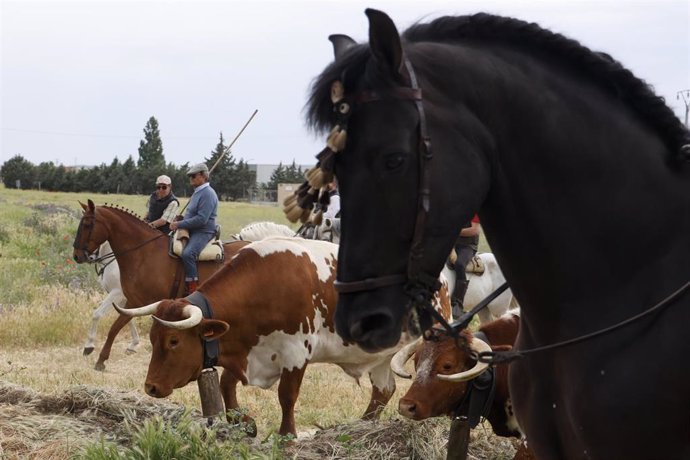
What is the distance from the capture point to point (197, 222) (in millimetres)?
11930

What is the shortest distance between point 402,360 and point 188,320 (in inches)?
85.9

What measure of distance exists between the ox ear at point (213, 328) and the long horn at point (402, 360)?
6.43ft

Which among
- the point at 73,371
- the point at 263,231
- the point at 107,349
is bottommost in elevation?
the point at 73,371

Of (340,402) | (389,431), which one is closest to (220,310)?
(389,431)

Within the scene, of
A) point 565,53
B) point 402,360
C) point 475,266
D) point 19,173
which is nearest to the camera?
point 565,53

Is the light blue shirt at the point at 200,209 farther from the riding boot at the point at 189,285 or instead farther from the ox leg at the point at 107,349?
the ox leg at the point at 107,349

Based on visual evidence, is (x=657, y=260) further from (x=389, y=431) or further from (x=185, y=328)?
(x=185, y=328)

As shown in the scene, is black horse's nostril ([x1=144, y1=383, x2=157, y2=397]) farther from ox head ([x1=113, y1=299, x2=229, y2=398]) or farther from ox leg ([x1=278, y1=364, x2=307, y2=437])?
ox leg ([x1=278, y1=364, x2=307, y2=437])

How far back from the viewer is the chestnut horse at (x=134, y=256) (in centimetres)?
1221

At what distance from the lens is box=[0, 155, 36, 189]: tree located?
251 feet

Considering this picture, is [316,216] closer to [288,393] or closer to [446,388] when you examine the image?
[446,388]

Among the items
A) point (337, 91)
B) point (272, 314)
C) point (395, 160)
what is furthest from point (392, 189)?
point (272, 314)

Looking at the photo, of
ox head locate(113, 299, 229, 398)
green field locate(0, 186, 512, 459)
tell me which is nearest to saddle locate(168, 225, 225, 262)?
green field locate(0, 186, 512, 459)

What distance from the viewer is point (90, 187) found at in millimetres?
72062
